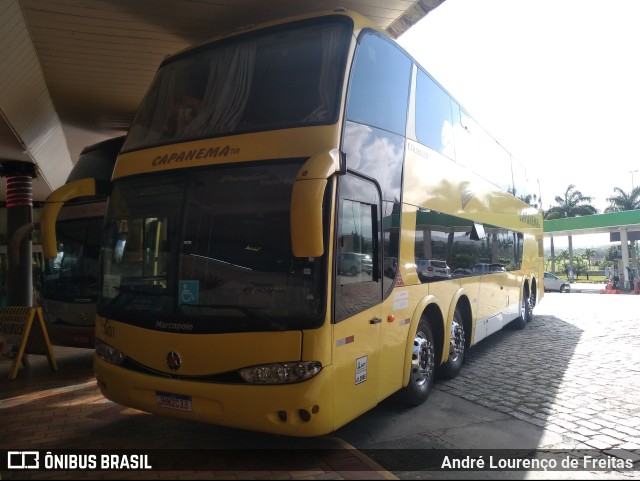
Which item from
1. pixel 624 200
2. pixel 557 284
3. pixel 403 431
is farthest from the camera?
pixel 624 200

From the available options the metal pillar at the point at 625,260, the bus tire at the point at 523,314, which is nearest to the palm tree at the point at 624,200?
the metal pillar at the point at 625,260

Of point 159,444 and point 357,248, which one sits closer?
point 357,248

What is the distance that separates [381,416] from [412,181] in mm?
2733

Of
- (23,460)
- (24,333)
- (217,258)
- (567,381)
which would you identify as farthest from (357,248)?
(24,333)

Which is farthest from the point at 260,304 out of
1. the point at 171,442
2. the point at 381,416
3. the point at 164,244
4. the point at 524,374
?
the point at 524,374

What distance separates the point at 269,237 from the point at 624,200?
5639 centimetres

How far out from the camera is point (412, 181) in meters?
5.76

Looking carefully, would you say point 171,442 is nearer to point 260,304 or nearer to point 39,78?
point 260,304

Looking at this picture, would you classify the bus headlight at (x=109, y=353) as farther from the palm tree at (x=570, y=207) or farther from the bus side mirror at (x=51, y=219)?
the palm tree at (x=570, y=207)

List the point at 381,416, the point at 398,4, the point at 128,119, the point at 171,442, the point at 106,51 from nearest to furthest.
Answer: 1. the point at 171,442
2. the point at 381,416
3. the point at 398,4
4. the point at 106,51
5. the point at 128,119

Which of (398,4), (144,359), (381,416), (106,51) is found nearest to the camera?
(144,359)

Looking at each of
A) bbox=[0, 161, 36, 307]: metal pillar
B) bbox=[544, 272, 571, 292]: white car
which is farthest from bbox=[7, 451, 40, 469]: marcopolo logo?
bbox=[544, 272, 571, 292]: white car

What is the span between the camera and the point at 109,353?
4684 millimetres

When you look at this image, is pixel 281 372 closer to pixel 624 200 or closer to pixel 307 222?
pixel 307 222
